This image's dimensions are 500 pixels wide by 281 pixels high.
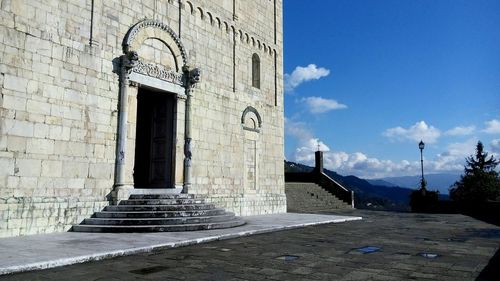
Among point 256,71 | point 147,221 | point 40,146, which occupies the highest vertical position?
point 256,71

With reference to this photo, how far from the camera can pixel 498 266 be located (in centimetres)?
678

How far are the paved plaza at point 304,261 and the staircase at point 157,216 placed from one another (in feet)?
6.95

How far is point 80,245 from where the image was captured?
812 centimetres

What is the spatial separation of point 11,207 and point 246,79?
1117cm

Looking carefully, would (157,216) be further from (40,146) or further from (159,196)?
(40,146)

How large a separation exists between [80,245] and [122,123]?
471 centimetres

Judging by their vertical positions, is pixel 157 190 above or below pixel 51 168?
below

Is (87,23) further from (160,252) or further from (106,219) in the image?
(160,252)

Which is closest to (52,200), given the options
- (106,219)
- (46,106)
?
(106,219)

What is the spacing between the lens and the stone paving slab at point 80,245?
253 inches

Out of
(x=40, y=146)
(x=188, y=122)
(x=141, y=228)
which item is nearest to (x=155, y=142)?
(x=188, y=122)

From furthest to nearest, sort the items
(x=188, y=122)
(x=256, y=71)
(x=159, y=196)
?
(x=256, y=71) < (x=188, y=122) < (x=159, y=196)

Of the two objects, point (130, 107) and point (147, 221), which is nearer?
point (147, 221)

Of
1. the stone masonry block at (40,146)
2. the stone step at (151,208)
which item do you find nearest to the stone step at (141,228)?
→ the stone step at (151,208)
